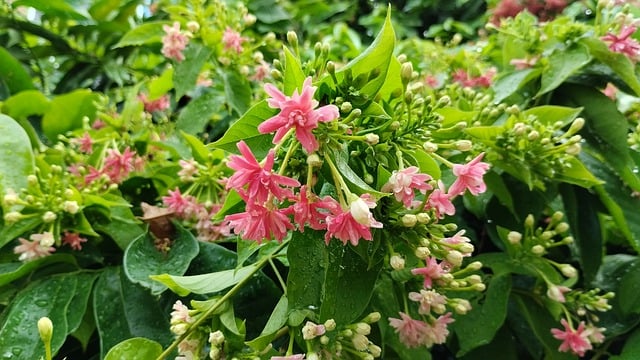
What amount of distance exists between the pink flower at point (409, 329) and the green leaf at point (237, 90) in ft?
1.58

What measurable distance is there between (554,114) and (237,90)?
0.50 m

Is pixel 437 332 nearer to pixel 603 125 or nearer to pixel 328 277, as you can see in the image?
pixel 328 277

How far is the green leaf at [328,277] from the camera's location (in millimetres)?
532

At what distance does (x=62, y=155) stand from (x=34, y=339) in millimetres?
354

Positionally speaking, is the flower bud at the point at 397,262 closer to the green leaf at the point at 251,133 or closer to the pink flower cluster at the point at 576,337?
the green leaf at the point at 251,133

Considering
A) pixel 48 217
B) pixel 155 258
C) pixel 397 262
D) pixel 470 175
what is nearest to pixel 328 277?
pixel 397 262

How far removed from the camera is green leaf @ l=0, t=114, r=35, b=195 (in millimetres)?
766

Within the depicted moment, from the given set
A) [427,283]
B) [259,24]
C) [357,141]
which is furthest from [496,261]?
[259,24]

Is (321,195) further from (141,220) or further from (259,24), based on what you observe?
(259,24)

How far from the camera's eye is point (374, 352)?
57 centimetres

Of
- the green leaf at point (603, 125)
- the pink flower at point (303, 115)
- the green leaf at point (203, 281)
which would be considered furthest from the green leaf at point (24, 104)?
the green leaf at point (603, 125)

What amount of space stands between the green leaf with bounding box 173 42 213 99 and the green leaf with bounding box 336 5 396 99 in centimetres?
50

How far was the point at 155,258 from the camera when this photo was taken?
75cm

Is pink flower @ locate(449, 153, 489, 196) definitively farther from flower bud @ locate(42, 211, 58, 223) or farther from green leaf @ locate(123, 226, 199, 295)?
flower bud @ locate(42, 211, 58, 223)
